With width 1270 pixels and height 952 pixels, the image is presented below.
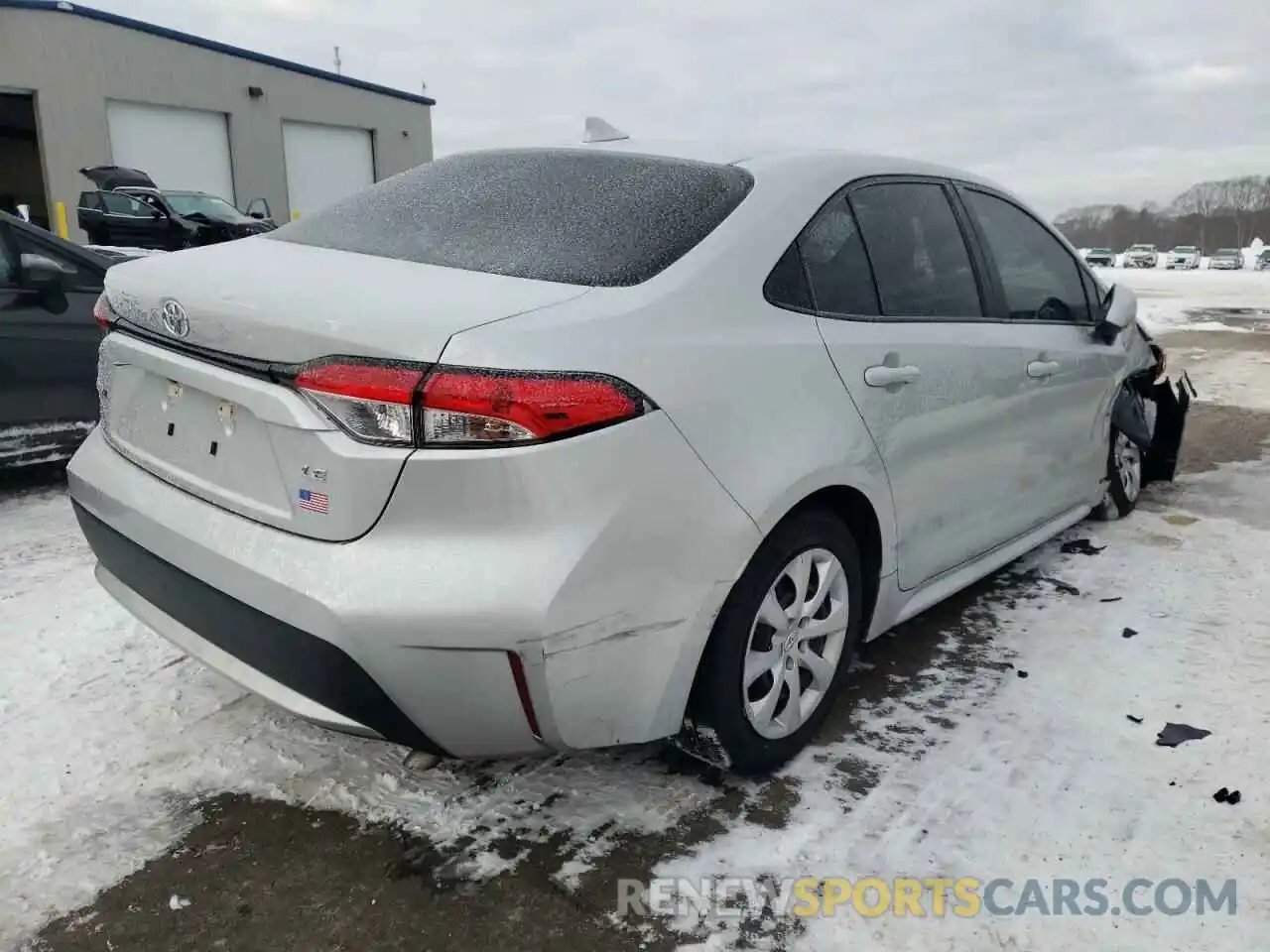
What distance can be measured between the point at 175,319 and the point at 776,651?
161 cm

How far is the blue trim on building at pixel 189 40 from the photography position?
20.2m

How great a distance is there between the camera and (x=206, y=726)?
272cm

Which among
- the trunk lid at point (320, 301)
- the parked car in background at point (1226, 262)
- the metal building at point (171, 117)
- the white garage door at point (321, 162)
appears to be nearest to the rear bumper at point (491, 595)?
the trunk lid at point (320, 301)

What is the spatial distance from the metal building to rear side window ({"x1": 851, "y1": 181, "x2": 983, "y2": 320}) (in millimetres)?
20059

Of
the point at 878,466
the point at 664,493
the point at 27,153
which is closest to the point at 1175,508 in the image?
the point at 878,466

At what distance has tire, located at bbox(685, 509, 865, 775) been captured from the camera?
2225 mm

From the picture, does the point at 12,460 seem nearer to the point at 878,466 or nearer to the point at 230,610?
the point at 230,610

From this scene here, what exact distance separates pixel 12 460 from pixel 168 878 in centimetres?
337

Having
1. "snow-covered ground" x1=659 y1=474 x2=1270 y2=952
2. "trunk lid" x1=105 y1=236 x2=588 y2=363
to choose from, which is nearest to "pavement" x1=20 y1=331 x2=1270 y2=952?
"snow-covered ground" x1=659 y1=474 x2=1270 y2=952

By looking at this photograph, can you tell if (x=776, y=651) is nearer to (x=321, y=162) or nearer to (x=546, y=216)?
(x=546, y=216)

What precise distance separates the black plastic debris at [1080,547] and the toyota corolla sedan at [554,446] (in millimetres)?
1462

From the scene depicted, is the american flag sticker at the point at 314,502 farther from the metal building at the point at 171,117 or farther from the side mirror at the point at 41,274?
the metal building at the point at 171,117

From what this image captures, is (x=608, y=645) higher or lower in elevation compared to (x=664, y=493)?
lower

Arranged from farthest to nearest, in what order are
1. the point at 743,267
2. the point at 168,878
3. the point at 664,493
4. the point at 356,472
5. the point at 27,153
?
the point at 27,153
the point at 743,267
the point at 168,878
the point at 664,493
the point at 356,472
